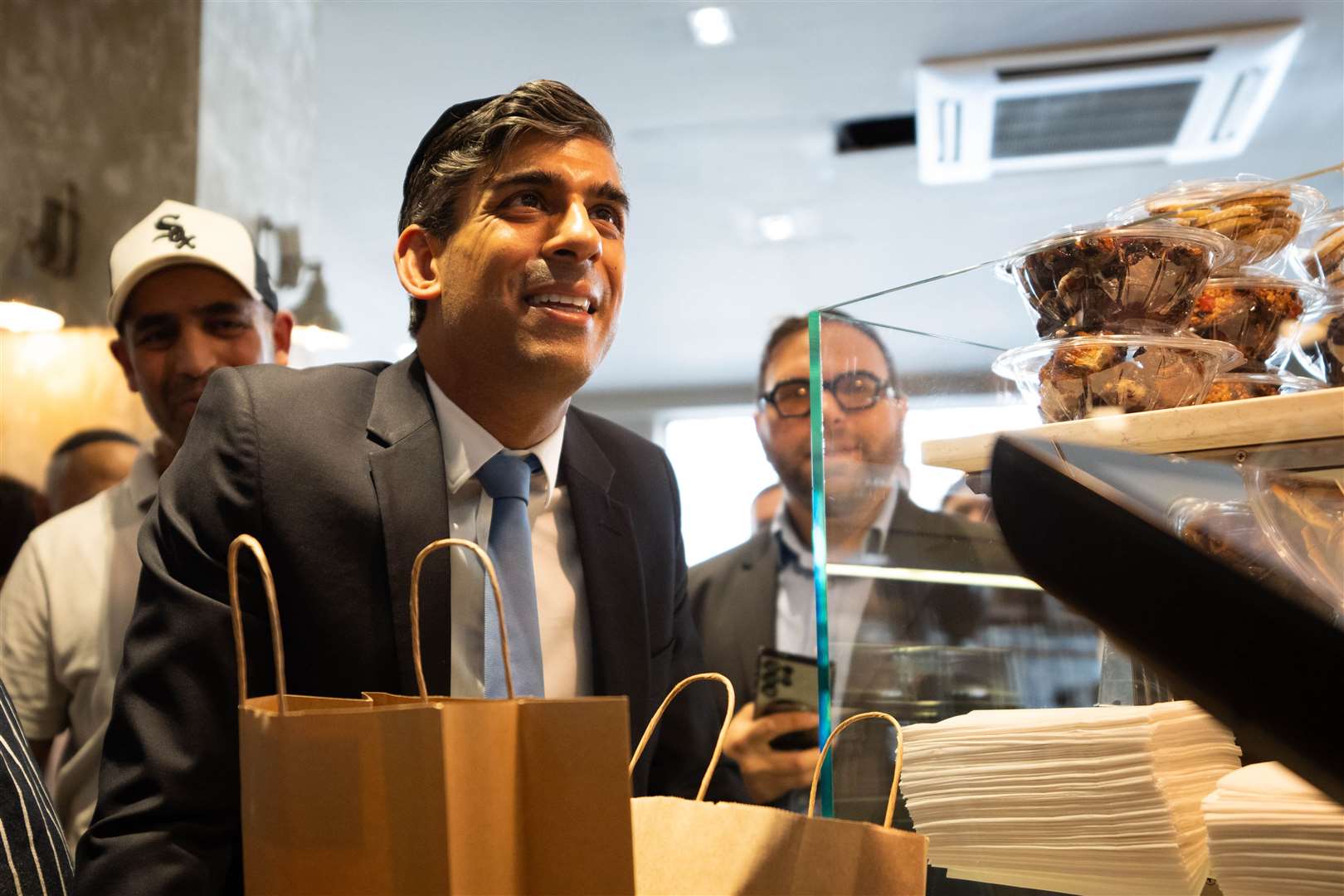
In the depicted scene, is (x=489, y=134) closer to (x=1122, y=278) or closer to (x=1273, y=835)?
(x=1122, y=278)

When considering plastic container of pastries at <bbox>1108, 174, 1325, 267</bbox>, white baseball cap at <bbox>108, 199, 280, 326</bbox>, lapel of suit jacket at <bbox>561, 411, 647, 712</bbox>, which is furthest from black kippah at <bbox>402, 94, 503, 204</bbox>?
plastic container of pastries at <bbox>1108, 174, 1325, 267</bbox>

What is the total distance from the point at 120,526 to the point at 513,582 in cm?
106

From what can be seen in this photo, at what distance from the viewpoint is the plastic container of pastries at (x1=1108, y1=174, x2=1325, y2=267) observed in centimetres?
93

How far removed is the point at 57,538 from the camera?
1916 mm

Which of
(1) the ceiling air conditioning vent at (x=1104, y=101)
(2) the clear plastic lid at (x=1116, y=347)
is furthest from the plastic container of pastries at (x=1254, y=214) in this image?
(1) the ceiling air conditioning vent at (x=1104, y=101)

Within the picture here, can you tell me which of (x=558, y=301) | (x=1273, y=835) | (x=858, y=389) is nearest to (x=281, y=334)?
(x=558, y=301)

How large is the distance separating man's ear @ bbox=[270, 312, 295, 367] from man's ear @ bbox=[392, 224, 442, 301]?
72cm

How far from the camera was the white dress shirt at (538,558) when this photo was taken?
1.18 meters

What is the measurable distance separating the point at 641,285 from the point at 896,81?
9.05 feet

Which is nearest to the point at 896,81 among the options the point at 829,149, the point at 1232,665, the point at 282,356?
the point at 829,149

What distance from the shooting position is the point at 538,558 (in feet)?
4.60

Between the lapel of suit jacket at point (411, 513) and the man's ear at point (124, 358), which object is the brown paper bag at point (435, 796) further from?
the man's ear at point (124, 358)

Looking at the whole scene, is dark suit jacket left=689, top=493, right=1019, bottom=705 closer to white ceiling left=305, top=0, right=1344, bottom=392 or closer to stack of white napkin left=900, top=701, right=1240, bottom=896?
stack of white napkin left=900, top=701, right=1240, bottom=896

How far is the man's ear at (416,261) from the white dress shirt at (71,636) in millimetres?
736
